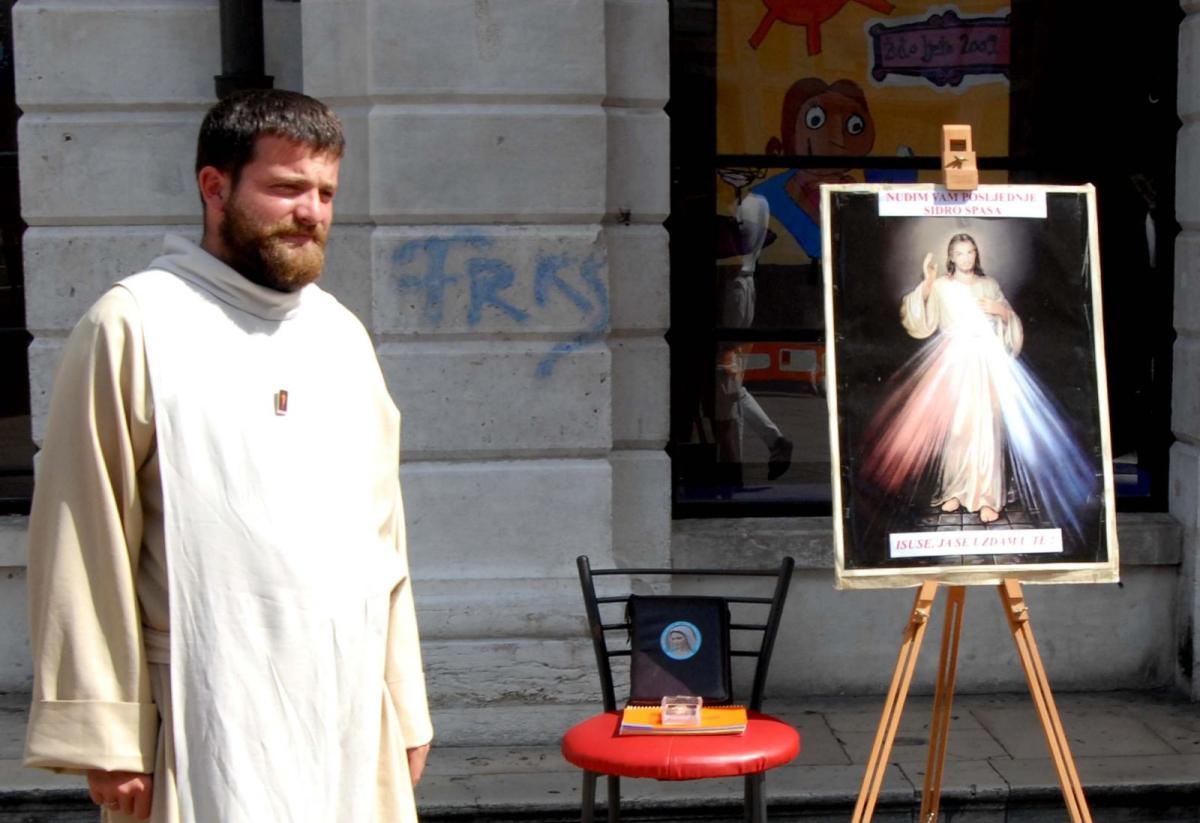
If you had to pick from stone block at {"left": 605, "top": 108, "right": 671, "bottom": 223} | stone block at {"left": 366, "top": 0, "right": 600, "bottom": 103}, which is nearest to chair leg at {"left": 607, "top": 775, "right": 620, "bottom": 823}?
stone block at {"left": 605, "top": 108, "right": 671, "bottom": 223}

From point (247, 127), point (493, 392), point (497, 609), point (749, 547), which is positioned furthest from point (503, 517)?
point (247, 127)

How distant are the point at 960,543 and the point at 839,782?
1.29m

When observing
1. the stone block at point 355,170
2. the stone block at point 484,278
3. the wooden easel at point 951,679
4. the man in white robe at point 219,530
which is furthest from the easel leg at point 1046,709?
the stone block at point 355,170

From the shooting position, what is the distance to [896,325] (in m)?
3.91

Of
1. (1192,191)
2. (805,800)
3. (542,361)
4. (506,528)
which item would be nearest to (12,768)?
(506,528)

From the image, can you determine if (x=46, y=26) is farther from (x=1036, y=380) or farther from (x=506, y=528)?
(x=1036, y=380)

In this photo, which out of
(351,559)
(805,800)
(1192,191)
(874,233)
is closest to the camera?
(351,559)

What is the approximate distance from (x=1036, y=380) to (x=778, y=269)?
79.6 inches

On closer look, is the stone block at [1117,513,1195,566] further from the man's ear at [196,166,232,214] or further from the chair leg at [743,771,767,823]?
the man's ear at [196,166,232,214]

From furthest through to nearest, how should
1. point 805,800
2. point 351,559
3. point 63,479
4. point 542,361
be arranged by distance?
1. point 542,361
2. point 805,800
3. point 351,559
4. point 63,479

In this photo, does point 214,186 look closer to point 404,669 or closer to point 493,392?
point 404,669

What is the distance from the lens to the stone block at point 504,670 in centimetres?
525

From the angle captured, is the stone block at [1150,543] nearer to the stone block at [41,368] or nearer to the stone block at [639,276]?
the stone block at [639,276]

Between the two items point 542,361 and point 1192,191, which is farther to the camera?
point 1192,191
